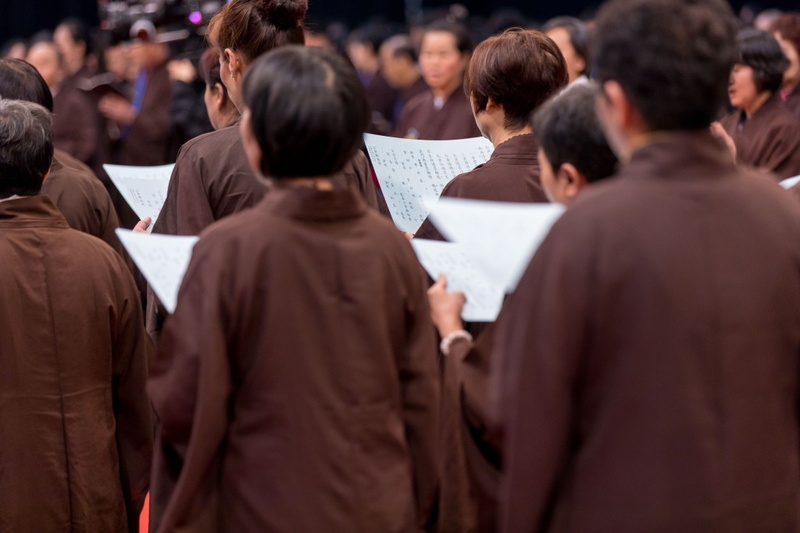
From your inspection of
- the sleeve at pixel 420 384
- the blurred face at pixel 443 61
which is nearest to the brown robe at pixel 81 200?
the sleeve at pixel 420 384

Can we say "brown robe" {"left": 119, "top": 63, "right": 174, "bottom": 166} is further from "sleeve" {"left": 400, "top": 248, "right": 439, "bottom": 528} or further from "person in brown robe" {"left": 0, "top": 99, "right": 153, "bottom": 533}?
"sleeve" {"left": 400, "top": 248, "right": 439, "bottom": 528}

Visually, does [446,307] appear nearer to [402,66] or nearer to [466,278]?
[466,278]

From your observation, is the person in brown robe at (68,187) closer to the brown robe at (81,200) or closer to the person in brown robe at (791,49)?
the brown robe at (81,200)

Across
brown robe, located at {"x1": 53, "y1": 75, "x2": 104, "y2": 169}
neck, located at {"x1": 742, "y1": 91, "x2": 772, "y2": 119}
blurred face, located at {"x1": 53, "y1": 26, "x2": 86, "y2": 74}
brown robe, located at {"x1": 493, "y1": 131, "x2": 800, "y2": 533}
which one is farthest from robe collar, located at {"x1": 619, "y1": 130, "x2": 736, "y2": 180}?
blurred face, located at {"x1": 53, "y1": 26, "x2": 86, "y2": 74}

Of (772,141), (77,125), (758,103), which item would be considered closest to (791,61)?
(758,103)

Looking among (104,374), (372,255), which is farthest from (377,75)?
(372,255)

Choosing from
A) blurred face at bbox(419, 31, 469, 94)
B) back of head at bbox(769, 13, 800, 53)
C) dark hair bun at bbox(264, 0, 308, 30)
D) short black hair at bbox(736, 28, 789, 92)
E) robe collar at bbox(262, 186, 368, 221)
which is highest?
dark hair bun at bbox(264, 0, 308, 30)

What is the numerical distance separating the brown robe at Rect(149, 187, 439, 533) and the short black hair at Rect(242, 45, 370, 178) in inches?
1.9

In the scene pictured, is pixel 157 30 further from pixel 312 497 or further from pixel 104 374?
pixel 312 497

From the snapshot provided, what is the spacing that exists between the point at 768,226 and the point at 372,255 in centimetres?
53

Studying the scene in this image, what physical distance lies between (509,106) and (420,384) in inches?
30.2

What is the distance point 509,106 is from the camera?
216cm

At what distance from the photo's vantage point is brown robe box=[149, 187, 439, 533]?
1458 millimetres

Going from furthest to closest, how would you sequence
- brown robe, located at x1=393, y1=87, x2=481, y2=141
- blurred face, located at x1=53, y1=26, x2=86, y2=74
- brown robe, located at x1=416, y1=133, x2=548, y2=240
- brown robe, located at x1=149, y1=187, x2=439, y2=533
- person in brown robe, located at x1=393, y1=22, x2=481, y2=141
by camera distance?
blurred face, located at x1=53, y1=26, x2=86, y2=74 → person in brown robe, located at x1=393, y1=22, x2=481, y2=141 → brown robe, located at x1=393, y1=87, x2=481, y2=141 → brown robe, located at x1=416, y1=133, x2=548, y2=240 → brown robe, located at x1=149, y1=187, x2=439, y2=533
